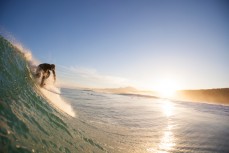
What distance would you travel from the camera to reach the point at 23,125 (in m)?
3.51

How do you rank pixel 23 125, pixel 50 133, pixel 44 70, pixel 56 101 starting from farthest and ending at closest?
pixel 44 70
pixel 56 101
pixel 50 133
pixel 23 125

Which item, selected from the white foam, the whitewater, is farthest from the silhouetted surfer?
the whitewater

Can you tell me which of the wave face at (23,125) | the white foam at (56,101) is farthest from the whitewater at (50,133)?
the white foam at (56,101)

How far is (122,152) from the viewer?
570cm

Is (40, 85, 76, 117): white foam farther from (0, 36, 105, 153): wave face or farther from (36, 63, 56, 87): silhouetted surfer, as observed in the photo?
(0, 36, 105, 153): wave face

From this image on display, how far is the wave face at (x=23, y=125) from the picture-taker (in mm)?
3046

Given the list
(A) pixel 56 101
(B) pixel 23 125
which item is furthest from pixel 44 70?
(B) pixel 23 125

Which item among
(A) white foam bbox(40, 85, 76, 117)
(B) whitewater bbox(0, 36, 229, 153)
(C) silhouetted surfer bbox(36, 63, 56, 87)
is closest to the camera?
(B) whitewater bbox(0, 36, 229, 153)

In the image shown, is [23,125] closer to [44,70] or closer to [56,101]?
[56,101]

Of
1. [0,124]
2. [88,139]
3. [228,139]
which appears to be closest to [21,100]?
[0,124]

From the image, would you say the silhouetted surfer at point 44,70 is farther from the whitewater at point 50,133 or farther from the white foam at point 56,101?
the whitewater at point 50,133

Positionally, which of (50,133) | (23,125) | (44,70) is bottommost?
(50,133)

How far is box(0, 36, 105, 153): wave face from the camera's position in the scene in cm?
305

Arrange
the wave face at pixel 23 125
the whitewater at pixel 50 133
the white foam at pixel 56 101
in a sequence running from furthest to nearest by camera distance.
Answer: the white foam at pixel 56 101
the whitewater at pixel 50 133
the wave face at pixel 23 125
